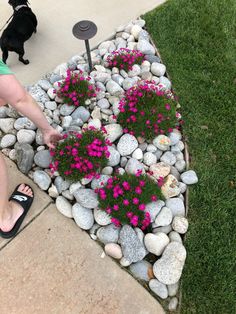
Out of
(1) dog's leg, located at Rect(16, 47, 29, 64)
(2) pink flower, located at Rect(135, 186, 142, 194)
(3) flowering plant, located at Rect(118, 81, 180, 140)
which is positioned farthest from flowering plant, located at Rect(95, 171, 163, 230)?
(1) dog's leg, located at Rect(16, 47, 29, 64)

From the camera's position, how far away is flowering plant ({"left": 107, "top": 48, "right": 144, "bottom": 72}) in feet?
12.0

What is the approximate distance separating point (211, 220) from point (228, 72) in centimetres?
176

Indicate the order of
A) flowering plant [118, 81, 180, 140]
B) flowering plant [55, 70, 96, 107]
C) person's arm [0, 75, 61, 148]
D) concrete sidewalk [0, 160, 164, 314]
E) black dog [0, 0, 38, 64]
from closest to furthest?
1. person's arm [0, 75, 61, 148]
2. concrete sidewalk [0, 160, 164, 314]
3. flowering plant [118, 81, 180, 140]
4. flowering plant [55, 70, 96, 107]
5. black dog [0, 0, 38, 64]

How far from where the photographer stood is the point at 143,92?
3.17m

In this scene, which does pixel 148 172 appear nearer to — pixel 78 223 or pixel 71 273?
pixel 78 223

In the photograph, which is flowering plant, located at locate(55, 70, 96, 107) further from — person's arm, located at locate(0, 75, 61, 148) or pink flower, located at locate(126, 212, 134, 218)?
pink flower, located at locate(126, 212, 134, 218)

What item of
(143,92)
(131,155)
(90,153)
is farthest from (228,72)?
(90,153)

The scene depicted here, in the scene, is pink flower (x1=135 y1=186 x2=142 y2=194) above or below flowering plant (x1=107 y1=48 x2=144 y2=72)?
below

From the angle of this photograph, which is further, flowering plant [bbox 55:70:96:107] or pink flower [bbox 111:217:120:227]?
flowering plant [bbox 55:70:96:107]

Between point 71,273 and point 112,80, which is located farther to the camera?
point 112,80

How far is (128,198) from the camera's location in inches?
105

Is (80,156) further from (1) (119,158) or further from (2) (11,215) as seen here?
(2) (11,215)

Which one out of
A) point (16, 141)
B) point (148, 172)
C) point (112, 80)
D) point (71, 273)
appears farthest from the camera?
point (112, 80)

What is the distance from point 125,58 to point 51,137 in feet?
4.21
